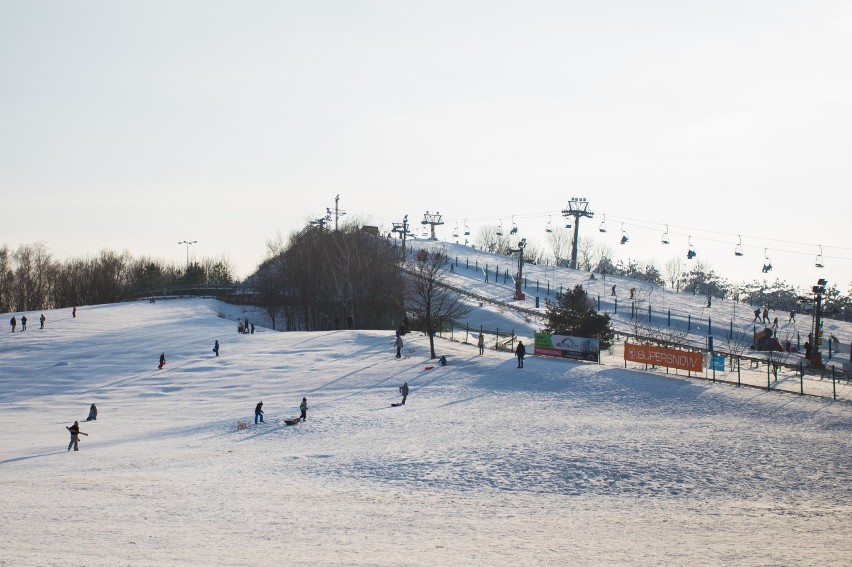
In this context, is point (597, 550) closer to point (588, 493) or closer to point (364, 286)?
point (588, 493)

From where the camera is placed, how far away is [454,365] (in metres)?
44.6

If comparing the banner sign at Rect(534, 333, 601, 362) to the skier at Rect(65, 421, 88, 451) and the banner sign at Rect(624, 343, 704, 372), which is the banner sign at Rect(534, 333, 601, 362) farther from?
the skier at Rect(65, 421, 88, 451)

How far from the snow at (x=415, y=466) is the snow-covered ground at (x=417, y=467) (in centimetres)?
11

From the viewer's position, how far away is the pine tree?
157 ft

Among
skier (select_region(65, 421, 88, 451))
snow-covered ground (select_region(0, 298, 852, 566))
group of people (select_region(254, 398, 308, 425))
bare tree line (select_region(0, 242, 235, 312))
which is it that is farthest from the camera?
bare tree line (select_region(0, 242, 235, 312))

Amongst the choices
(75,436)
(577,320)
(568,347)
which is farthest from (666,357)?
(75,436)

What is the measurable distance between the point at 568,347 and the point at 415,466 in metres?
21.5

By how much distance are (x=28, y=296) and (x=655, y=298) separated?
3095 inches

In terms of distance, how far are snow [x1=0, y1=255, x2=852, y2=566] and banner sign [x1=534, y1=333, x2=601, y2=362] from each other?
39.1 inches

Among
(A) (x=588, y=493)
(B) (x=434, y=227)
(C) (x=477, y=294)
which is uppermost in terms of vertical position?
(B) (x=434, y=227)

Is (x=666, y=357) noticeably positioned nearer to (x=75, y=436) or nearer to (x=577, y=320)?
(x=577, y=320)

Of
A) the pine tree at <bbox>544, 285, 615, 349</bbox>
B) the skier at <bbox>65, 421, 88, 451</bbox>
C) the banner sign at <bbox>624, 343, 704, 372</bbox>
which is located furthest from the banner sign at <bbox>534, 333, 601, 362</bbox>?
the skier at <bbox>65, 421, 88, 451</bbox>

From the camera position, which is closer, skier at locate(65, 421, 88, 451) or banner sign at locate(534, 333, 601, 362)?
skier at locate(65, 421, 88, 451)

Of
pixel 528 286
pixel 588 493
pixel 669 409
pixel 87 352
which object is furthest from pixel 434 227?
pixel 588 493
